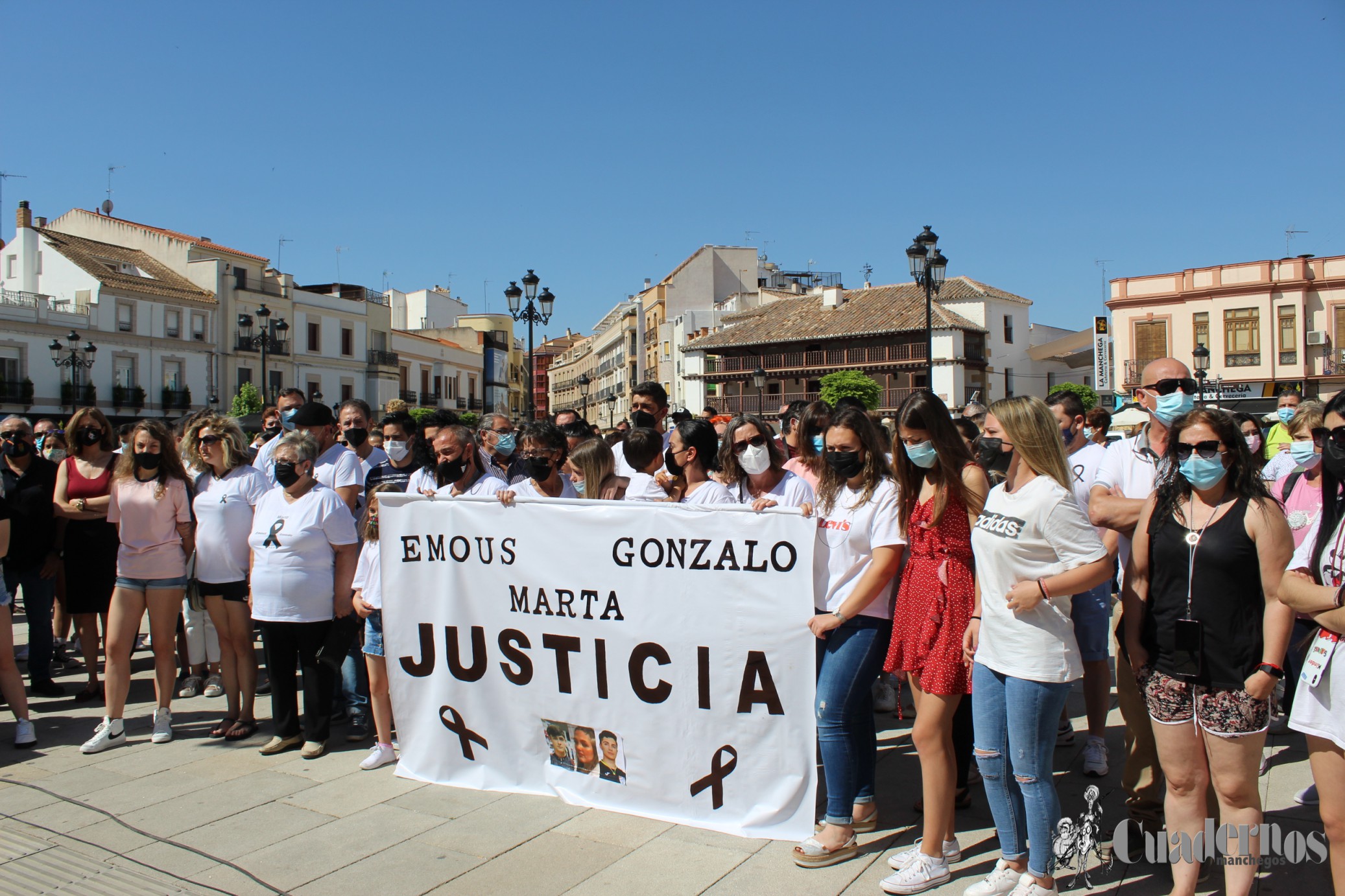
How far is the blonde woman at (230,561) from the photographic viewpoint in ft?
18.5

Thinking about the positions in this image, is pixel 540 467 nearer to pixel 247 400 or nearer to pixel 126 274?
pixel 247 400

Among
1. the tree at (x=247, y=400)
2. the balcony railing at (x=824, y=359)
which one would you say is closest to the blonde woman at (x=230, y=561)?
the tree at (x=247, y=400)

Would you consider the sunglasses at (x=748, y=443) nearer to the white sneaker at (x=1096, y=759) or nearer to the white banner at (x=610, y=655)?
the white banner at (x=610, y=655)

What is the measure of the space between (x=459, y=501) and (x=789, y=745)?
81.1 inches

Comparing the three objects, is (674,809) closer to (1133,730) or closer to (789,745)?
(789,745)

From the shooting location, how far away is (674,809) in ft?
13.7

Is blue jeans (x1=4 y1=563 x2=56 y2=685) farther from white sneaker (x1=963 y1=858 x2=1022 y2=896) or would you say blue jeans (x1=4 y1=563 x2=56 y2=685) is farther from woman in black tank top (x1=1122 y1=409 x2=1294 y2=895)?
woman in black tank top (x1=1122 y1=409 x2=1294 y2=895)

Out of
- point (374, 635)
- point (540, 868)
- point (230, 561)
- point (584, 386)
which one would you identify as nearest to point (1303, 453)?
point (540, 868)

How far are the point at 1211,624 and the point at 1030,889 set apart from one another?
113cm

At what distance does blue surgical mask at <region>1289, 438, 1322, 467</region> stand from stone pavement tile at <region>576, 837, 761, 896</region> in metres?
3.94

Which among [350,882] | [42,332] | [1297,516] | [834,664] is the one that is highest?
[42,332]

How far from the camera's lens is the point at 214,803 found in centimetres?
469

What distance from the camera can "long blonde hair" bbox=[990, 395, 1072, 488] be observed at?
3.37m

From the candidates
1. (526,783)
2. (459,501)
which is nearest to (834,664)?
(526,783)
